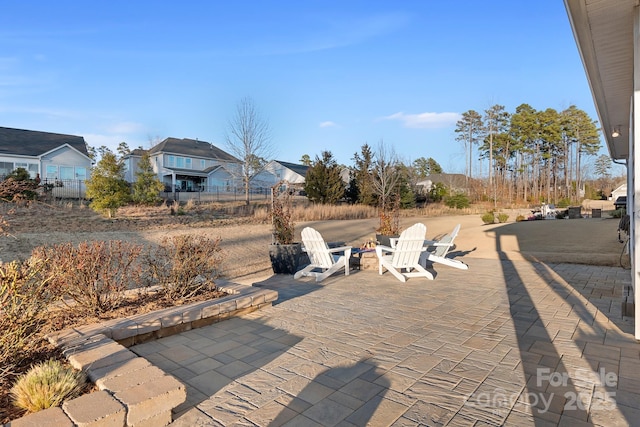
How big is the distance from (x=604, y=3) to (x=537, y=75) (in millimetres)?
Answer: 13925

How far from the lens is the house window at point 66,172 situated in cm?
2779

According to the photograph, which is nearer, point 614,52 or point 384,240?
point 614,52

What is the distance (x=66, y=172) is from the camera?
2803cm

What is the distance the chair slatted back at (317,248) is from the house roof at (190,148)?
94.0ft

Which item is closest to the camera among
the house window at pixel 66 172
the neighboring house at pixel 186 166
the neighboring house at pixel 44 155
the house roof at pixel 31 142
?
the neighboring house at pixel 44 155

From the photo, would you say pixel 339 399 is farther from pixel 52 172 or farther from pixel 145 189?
pixel 52 172

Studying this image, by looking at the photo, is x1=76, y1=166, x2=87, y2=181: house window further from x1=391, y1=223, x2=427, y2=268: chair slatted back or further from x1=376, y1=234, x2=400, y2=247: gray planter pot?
x1=391, y1=223, x2=427, y2=268: chair slatted back

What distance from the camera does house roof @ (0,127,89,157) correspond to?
26.1 m

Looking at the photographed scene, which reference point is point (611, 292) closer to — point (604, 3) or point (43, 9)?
point (604, 3)

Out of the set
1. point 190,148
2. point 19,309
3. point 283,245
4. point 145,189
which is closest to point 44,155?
point 190,148

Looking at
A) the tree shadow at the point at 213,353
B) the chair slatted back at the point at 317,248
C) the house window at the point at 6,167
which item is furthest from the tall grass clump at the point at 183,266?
the house window at the point at 6,167

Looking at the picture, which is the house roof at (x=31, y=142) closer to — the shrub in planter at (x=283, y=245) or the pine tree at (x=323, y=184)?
the pine tree at (x=323, y=184)

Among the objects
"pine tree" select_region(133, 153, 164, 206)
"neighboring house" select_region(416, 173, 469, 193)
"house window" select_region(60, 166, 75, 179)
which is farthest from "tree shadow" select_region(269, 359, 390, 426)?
"neighboring house" select_region(416, 173, 469, 193)

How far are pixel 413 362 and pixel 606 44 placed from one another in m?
3.71
